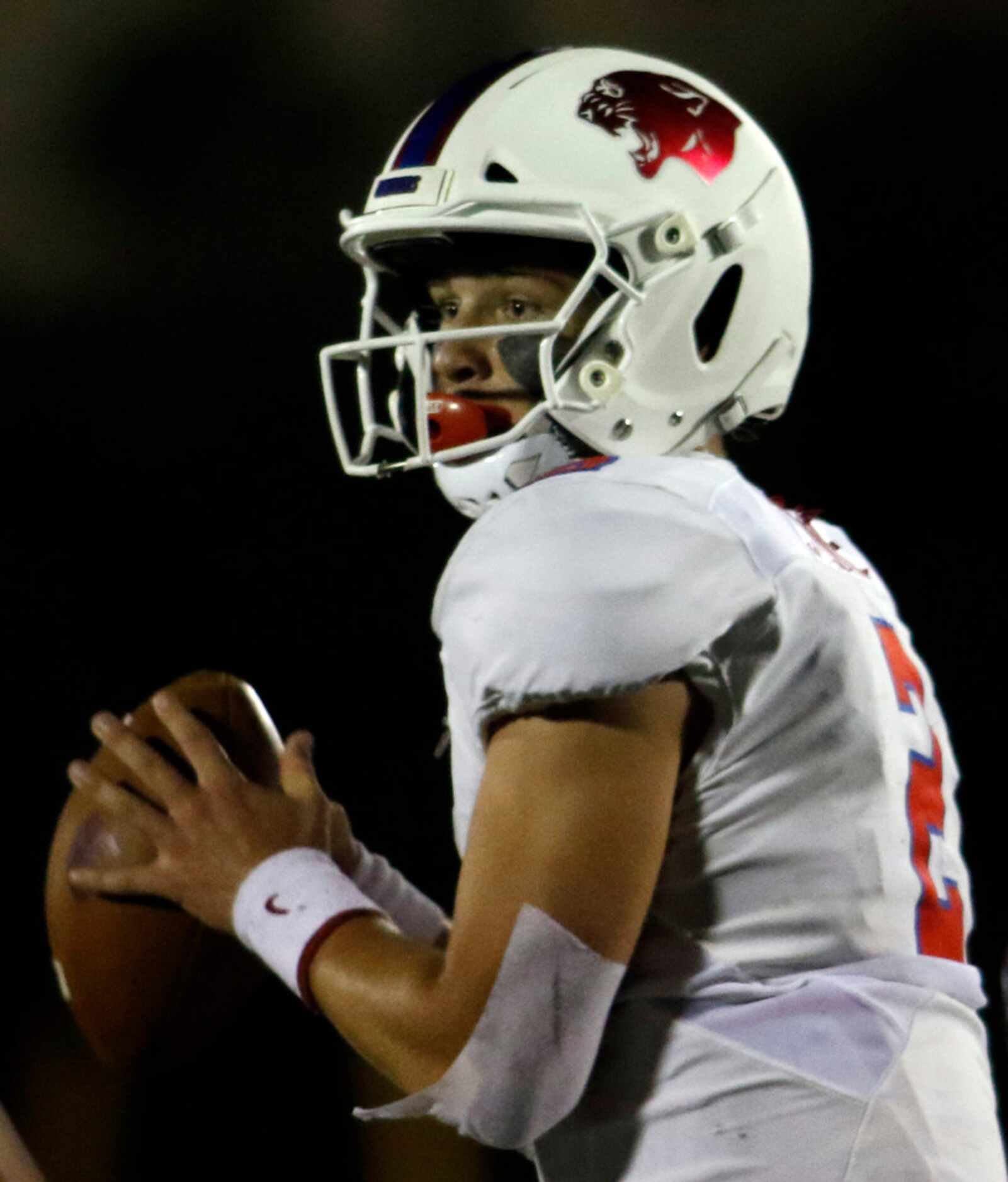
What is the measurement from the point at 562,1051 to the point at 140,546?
63.0 inches

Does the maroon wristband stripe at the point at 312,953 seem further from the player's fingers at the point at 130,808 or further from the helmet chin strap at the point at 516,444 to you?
the helmet chin strap at the point at 516,444

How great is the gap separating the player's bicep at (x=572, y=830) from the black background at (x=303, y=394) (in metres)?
1.38

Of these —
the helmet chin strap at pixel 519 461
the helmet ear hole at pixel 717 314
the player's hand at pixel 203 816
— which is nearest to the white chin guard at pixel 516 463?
the helmet chin strap at pixel 519 461

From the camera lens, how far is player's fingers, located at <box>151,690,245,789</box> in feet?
3.26

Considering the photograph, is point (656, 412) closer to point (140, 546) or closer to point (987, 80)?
point (140, 546)

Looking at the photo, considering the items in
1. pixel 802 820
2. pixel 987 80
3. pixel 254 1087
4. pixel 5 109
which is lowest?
pixel 254 1087

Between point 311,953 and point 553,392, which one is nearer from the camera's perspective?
point 311,953

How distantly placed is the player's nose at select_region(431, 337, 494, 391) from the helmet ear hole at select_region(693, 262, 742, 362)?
0.59ft

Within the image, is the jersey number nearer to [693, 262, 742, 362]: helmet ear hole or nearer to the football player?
the football player

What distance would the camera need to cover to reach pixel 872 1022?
90 cm

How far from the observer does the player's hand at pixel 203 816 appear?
960 mm

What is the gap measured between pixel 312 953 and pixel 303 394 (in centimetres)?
160

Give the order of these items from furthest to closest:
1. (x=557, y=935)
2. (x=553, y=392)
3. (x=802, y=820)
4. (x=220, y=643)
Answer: (x=220, y=643), (x=553, y=392), (x=802, y=820), (x=557, y=935)

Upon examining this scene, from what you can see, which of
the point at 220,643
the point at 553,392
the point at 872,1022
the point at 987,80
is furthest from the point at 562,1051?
the point at 987,80
